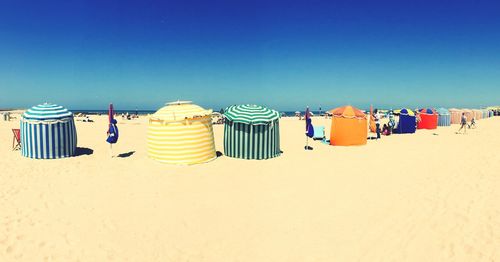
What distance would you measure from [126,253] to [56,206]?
114 inches

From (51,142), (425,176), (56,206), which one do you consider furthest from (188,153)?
(425,176)

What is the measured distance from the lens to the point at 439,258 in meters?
4.90

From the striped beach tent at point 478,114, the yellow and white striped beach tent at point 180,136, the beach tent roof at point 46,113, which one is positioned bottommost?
the yellow and white striped beach tent at point 180,136

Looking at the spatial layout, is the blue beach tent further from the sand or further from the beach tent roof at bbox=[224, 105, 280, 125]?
the beach tent roof at bbox=[224, 105, 280, 125]

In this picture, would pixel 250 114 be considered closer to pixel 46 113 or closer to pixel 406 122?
pixel 46 113

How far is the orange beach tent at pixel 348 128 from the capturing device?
51.4 feet

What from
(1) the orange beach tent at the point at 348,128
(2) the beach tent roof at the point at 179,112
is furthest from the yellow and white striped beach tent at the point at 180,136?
(1) the orange beach tent at the point at 348,128

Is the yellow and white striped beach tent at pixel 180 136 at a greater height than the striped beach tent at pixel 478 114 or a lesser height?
lesser

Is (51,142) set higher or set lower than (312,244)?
higher

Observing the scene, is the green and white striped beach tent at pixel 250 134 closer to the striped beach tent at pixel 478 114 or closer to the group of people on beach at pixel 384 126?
the group of people on beach at pixel 384 126

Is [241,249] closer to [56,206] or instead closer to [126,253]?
[126,253]

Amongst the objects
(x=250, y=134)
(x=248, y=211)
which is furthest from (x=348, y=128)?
(x=248, y=211)

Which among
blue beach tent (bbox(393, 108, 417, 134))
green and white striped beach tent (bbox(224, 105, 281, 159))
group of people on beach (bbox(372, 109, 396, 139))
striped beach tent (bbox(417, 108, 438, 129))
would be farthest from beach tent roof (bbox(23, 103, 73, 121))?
striped beach tent (bbox(417, 108, 438, 129))

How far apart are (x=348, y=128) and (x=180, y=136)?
9.02 m
